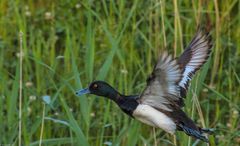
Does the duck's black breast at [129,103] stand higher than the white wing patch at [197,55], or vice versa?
the white wing patch at [197,55]

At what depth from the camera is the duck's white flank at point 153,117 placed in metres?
3.56

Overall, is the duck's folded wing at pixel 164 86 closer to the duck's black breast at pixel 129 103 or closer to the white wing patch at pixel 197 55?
the duck's black breast at pixel 129 103

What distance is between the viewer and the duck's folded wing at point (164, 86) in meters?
3.33

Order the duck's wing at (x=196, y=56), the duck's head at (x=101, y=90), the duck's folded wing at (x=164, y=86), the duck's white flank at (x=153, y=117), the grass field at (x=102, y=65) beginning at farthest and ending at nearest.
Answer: the grass field at (x=102, y=65)
the duck's wing at (x=196, y=56)
the duck's head at (x=101, y=90)
the duck's white flank at (x=153, y=117)
the duck's folded wing at (x=164, y=86)

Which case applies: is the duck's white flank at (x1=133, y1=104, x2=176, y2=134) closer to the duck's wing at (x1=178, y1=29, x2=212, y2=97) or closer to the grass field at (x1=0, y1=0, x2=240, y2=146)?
the duck's wing at (x1=178, y1=29, x2=212, y2=97)

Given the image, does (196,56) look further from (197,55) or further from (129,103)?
(129,103)

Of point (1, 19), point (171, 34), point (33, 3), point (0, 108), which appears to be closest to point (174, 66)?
point (0, 108)

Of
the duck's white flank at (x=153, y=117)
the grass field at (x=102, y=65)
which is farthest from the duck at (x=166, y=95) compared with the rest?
the grass field at (x=102, y=65)

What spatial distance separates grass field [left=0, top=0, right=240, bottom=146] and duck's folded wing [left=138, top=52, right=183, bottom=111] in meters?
0.36

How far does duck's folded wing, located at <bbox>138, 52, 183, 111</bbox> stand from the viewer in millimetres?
3326

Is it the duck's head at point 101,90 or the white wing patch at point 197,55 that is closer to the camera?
the duck's head at point 101,90

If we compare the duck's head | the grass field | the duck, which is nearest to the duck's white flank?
the duck

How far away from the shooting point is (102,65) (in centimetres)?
505

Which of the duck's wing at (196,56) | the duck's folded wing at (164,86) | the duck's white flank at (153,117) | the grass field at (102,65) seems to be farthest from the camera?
the grass field at (102,65)
